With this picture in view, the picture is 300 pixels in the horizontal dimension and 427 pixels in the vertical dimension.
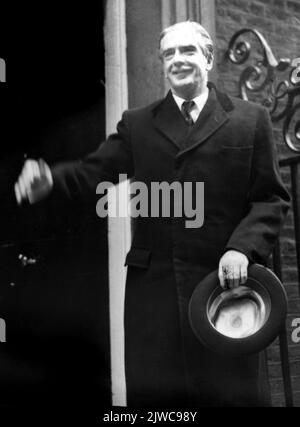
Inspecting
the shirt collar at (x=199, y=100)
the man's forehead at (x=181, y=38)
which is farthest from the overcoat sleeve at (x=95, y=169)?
the man's forehead at (x=181, y=38)

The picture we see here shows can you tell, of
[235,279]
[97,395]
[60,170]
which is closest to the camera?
[235,279]

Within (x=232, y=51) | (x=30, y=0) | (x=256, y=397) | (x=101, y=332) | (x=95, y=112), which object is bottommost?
(x=256, y=397)

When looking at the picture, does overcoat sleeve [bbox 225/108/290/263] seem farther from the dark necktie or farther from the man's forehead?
the man's forehead

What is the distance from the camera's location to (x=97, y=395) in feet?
12.7

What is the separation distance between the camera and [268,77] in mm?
4039

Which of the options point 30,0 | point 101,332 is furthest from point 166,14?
point 101,332

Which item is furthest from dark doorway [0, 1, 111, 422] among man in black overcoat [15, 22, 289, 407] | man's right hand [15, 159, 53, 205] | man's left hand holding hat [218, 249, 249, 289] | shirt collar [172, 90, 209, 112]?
man's left hand holding hat [218, 249, 249, 289]

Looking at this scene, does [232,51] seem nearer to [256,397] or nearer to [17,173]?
[17,173]

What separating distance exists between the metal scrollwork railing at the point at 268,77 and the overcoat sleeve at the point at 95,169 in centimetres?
81

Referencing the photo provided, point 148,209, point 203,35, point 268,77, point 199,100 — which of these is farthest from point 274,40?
point 148,209

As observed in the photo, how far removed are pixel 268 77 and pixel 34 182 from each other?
1395 mm

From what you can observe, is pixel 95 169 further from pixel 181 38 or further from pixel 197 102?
pixel 181 38

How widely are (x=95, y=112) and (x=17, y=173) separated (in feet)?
1.73

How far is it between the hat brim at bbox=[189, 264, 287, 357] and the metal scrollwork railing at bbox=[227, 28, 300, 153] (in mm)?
916
